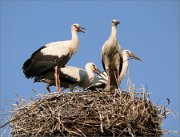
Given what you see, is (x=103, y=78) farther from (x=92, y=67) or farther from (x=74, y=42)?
(x=74, y=42)

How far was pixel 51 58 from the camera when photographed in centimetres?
1345

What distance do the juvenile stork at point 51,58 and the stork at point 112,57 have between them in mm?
686

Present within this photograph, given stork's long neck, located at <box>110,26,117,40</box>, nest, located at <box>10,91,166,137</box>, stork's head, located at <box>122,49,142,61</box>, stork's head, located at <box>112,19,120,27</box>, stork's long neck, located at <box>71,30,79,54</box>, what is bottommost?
nest, located at <box>10,91,166,137</box>

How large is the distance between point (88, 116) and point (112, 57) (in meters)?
3.55

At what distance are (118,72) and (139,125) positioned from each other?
148 inches

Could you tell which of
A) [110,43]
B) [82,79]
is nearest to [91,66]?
[82,79]

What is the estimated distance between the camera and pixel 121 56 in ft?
45.8

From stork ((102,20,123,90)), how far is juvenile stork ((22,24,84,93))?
686 mm

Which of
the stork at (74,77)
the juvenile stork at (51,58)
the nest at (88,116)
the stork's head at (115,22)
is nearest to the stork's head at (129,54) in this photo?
the stork at (74,77)

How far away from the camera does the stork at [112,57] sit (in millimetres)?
13578

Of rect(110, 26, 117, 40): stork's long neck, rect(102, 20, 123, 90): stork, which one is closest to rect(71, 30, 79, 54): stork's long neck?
rect(102, 20, 123, 90): stork

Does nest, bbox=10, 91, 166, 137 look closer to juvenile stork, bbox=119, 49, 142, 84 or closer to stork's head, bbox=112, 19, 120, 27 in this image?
stork's head, bbox=112, 19, 120, 27

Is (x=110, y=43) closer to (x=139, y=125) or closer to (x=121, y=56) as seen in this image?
(x=121, y=56)

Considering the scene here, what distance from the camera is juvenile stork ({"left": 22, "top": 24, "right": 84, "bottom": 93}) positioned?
13266 millimetres
